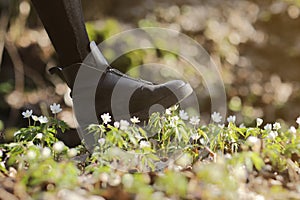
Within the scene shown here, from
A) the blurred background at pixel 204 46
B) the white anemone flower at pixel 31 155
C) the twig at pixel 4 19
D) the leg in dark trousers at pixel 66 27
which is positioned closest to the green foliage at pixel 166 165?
the white anemone flower at pixel 31 155

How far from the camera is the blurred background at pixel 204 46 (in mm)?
4172

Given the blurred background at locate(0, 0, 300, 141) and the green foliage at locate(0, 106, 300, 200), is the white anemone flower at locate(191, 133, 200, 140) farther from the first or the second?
the blurred background at locate(0, 0, 300, 141)

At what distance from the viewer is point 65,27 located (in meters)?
2.17

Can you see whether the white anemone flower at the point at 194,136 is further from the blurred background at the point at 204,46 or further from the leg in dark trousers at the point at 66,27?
the blurred background at the point at 204,46

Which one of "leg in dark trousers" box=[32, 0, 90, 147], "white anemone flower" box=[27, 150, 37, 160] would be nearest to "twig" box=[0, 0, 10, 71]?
"leg in dark trousers" box=[32, 0, 90, 147]

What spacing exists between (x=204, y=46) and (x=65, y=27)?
246 cm

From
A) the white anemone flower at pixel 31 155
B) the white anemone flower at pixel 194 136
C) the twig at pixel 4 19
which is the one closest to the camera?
the white anemone flower at pixel 31 155

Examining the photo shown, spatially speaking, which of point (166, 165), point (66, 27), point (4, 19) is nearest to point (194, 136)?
point (166, 165)

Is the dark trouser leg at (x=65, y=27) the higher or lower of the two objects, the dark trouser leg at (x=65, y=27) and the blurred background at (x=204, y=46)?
the lower

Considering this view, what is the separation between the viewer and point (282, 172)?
1759 mm

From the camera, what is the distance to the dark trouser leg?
2.15 m

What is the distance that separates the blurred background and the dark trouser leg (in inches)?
66.0

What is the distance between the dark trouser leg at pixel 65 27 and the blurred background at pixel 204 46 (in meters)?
1.68

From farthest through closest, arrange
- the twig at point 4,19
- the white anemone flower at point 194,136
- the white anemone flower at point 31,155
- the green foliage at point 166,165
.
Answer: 1. the twig at point 4,19
2. the white anemone flower at point 194,136
3. the white anemone flower at point 31,155
4. the green foliage at point 166,165
